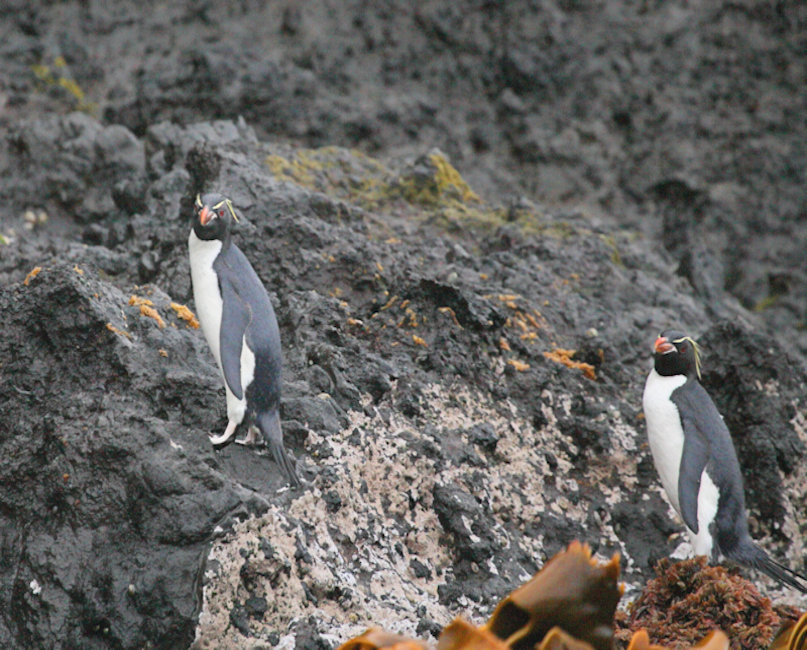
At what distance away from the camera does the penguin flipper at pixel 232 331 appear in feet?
14.7

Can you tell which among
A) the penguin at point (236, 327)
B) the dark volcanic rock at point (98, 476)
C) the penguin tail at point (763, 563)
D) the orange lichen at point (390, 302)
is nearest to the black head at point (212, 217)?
the penguin at point (236, 327)

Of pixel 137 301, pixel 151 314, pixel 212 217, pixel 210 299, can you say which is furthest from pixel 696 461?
pixel 137 301

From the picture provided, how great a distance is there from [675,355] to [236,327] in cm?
261

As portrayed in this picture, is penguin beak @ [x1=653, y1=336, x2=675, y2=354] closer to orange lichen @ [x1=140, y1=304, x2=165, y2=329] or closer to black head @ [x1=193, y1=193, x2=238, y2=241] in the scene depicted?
black head @ [x1=193, y1=193, x2=238, y2=241]

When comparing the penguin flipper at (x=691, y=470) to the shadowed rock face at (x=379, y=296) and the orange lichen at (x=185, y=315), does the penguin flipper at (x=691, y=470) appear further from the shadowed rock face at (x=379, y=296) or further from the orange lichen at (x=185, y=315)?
the orange lichen at (x=185, y=315)

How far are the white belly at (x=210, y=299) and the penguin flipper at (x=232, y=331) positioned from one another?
3 centimetres

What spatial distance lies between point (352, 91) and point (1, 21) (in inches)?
150

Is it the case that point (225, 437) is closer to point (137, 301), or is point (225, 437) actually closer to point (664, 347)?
point (137, 301)

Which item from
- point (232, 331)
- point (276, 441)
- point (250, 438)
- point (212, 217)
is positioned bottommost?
point (250, 438)

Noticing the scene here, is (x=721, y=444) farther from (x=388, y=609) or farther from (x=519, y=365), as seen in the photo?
(x=388, y=609)

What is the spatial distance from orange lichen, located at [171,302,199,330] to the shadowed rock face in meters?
0.08

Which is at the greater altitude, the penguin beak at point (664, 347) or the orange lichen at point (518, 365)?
the penguin beak at point (664, 347)

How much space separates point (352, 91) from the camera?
10.4 metres

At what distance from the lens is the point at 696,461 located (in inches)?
208
